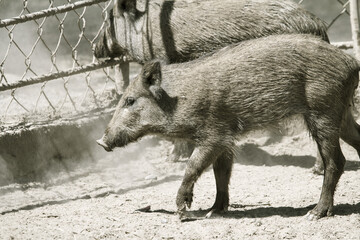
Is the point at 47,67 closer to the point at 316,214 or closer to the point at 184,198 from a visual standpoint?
the point at 184,198

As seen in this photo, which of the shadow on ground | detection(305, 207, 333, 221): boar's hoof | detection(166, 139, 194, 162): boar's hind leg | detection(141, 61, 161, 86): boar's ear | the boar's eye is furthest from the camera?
detection(166, 139, 194, 162): boar's hind leg

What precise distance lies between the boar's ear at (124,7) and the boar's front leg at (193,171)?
1.99 metres

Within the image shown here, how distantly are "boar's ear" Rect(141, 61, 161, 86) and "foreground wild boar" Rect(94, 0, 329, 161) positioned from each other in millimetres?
339

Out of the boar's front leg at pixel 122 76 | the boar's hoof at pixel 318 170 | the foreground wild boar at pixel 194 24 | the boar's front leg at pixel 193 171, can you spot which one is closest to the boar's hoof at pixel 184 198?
the boar's front leg at pixel 193 171

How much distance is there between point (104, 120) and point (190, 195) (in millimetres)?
2128

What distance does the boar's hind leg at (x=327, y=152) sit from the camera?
4781 mm

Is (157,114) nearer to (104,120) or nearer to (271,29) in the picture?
(271,29)

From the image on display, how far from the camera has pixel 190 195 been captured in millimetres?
4930

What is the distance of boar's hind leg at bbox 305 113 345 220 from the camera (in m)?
4.78

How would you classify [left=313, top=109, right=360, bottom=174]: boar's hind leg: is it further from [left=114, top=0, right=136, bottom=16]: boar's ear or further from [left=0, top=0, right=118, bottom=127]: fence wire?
[left=0, top=0, right=118, bottom=127]: fence wire

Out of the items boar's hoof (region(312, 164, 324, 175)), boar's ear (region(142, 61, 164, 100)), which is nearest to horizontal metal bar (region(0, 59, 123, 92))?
boar's ear (region(142, 61, 164, 100))

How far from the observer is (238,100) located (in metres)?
4.91

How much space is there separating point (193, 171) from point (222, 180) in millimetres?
333

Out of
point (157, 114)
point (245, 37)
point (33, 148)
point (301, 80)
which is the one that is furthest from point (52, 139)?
point (301, 80)
